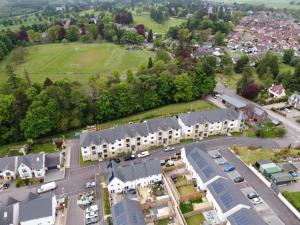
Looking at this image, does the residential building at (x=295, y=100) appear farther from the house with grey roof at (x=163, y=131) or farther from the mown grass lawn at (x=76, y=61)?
the mown grass lawn at (x=76, y=61)

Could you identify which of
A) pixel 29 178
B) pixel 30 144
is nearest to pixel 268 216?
A: pixel 29 178

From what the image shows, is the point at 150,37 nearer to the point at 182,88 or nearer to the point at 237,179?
the point at 182,88

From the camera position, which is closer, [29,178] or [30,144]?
[29,178]

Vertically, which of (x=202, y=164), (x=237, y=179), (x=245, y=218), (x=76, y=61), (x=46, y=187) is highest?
(x=245, y=218)

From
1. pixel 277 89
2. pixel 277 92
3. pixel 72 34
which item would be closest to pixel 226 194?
pixel 277 92

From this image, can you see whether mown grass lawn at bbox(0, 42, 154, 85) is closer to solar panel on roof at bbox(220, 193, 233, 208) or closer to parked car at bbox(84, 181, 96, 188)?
parked car at bbox(84, 181, 96, 188)

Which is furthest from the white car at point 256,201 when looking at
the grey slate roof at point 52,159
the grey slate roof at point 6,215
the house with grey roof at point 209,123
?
the grey slate roof at point 6,215

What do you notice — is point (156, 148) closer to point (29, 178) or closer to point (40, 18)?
point (29, 178)
